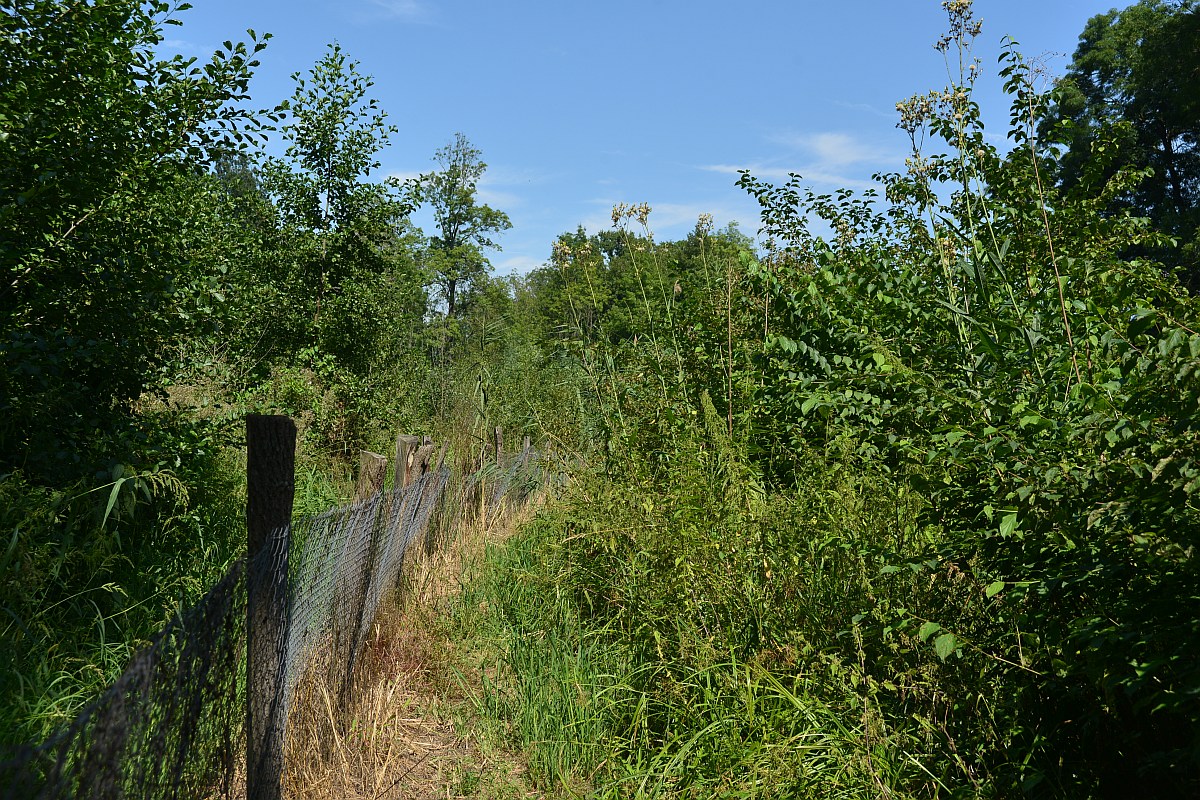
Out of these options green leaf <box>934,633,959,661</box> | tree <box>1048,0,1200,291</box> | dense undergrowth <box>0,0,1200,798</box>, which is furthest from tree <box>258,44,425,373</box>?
tree <box>1048,0,1200,291</box>

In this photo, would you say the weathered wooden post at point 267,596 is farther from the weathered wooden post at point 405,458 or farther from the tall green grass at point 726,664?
the weathered wooden post at point 405,458

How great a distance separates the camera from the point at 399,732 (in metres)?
4.07

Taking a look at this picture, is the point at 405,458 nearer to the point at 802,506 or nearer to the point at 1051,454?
the point at 802,506

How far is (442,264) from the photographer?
119 feet

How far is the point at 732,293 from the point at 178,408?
3629mm

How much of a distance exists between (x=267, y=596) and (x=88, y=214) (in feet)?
9.33

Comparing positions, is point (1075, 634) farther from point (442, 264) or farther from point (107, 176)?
point (442, 264)

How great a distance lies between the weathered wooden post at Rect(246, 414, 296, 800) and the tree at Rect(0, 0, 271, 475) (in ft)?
6.13

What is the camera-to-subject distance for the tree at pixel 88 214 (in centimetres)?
396

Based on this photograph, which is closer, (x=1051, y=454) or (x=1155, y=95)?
(x=1051, y=454)

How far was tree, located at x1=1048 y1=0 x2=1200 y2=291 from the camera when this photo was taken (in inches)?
1203

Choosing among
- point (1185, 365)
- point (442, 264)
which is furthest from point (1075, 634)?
point (442, 264)

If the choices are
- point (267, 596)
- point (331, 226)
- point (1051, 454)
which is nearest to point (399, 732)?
point (267, 596)

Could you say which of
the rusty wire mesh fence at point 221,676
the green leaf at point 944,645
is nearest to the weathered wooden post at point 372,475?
the rusty wire mesh fence at point 221,676
